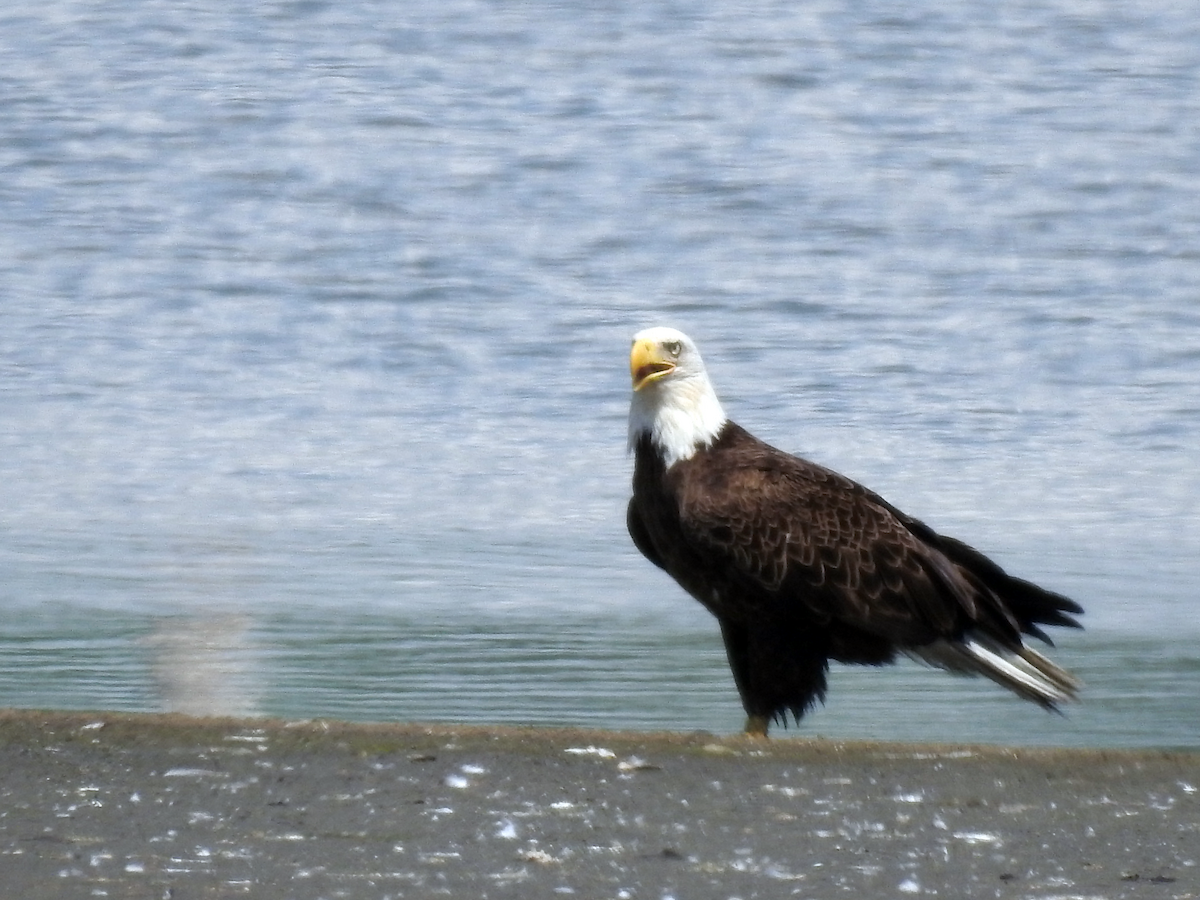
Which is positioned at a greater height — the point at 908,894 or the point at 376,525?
the point at 908,894

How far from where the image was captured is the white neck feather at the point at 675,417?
552cm

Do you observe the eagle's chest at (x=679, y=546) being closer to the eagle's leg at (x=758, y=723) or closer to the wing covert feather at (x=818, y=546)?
the wing covert feather at (x=818, y=546)

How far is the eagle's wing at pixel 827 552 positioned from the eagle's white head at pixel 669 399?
106 millimetres

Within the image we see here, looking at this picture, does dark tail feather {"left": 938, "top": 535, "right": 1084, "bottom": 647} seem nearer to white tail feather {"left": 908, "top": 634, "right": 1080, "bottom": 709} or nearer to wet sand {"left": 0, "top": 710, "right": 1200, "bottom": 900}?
white tail feather {"left": 908, "top": 634, "right": 1080, "bottom": 709}

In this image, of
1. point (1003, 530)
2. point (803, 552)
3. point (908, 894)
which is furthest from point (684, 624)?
point (908, 894)

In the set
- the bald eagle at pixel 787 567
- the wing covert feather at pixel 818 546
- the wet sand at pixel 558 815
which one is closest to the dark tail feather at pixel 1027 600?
the bald eagle at pixel 787 567

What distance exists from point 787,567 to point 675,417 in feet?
1.42

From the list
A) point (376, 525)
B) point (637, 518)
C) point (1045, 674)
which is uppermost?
point (637, 518)

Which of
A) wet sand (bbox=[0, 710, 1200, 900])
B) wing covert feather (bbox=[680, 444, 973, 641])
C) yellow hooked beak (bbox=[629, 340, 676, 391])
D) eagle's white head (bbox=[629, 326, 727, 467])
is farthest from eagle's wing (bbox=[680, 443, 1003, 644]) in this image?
wet sand (bbox=[0, 710, 1200, 900])

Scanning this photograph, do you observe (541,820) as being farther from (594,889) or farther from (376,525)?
(376,525)

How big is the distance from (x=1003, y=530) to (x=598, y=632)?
6.88 ft

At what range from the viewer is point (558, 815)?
3627mm

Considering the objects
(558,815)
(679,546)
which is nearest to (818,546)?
(679,546)

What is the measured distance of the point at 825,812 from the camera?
12.0 feet
